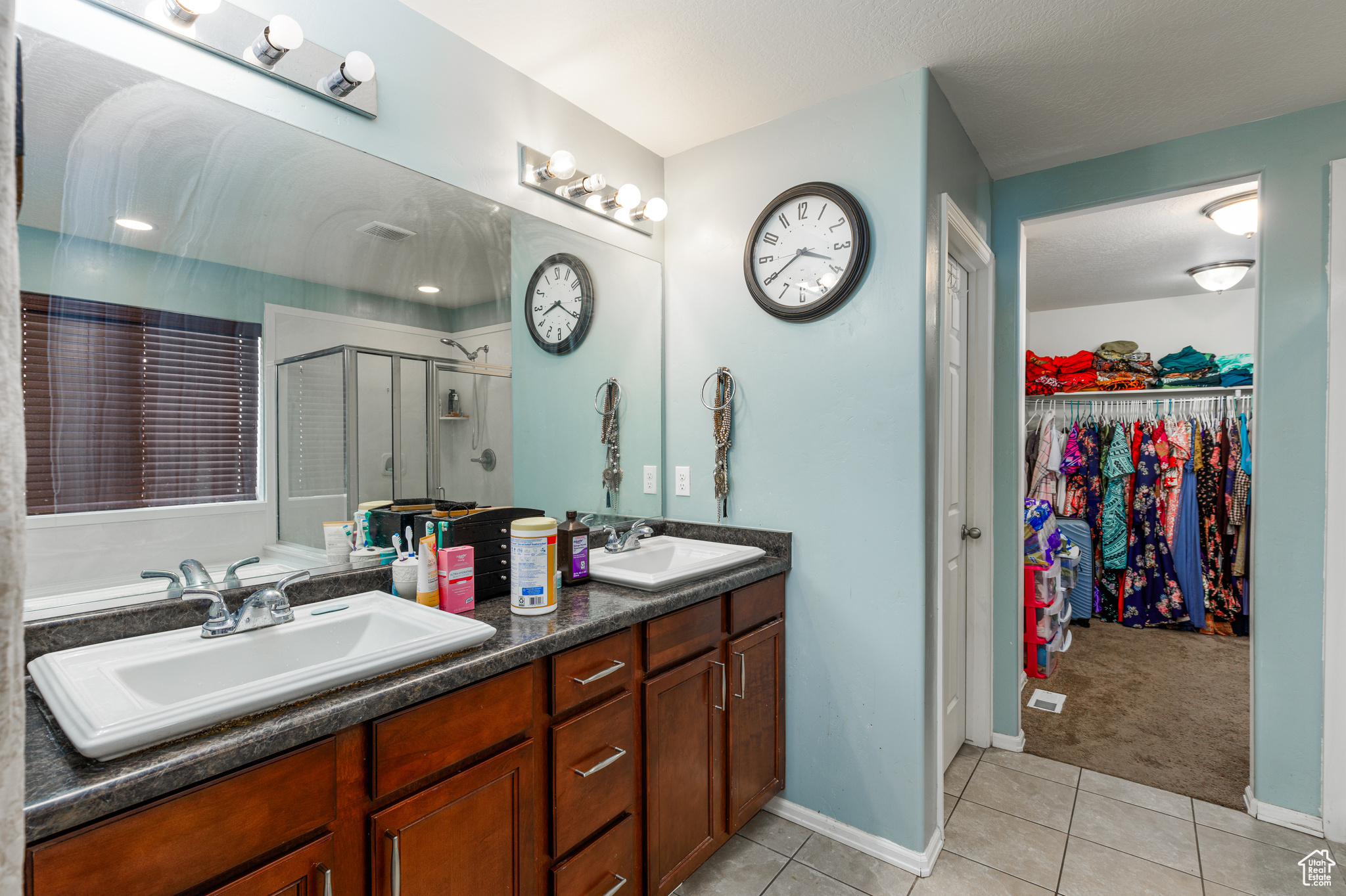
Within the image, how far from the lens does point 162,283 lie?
1.29 metres

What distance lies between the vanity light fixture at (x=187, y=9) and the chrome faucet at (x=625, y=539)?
5.51 feet

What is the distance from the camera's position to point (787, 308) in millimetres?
2197

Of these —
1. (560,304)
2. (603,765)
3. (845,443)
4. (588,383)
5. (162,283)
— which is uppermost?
(560,304)

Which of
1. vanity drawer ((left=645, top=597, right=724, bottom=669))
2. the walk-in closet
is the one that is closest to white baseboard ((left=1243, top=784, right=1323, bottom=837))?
the walk-in closet

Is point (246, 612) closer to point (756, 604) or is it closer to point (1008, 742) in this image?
point (756, 604)

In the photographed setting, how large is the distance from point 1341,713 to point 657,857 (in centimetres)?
224

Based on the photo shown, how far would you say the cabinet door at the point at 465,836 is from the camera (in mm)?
1083

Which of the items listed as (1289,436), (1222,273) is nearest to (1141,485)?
(1222,273)

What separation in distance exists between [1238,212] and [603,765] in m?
3.40

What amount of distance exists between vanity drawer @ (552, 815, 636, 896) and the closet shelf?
12.2 feet

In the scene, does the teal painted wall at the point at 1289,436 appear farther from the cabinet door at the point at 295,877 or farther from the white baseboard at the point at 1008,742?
the cabinet door at the point at 295,877

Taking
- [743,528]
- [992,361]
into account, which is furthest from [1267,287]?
[743,528]

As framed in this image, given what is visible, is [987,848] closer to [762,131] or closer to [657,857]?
[657,857]

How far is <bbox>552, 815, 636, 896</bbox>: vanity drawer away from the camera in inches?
56.3
